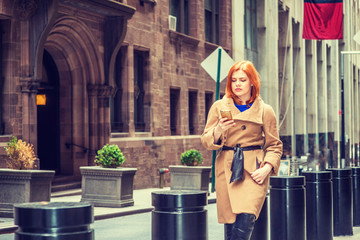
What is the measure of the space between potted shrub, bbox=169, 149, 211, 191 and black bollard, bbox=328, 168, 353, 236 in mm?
7225

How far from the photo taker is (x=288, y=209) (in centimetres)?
809

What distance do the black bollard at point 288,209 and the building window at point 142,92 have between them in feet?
45.7

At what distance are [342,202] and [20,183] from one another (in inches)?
220

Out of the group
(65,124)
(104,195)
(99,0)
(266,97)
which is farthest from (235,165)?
(266,97)

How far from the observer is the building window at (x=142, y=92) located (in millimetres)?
21922

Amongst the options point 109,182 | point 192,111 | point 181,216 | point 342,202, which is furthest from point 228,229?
point 192,111

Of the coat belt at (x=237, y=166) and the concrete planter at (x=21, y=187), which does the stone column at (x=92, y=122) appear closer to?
the concrete planter at (x=21, y=187)

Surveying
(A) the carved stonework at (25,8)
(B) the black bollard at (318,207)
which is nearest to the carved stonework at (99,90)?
(A) the carved stonework at (25,8)

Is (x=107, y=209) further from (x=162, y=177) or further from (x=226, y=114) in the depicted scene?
(x=226, y=114)

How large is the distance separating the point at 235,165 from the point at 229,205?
1.15 feet

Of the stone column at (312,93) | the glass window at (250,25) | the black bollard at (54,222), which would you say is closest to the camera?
the black bollard at (54,222)

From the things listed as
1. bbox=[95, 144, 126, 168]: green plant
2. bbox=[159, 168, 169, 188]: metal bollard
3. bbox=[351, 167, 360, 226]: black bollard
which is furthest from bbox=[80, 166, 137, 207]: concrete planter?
bbox=[159, 168, 169, 188]: metal bollard

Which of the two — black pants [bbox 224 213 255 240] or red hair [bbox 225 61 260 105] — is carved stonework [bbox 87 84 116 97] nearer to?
red hair [bbox 225 61 260 105]

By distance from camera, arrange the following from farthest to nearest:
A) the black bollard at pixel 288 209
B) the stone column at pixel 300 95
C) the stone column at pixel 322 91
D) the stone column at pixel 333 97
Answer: the stone column at pixel 333 97 < the stone column at pixel 322 91 < the stone column at pixel 300 95 < the black bollard at pixel 288 209
